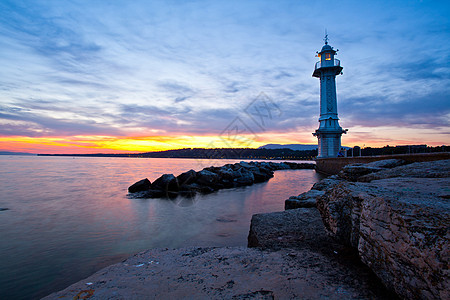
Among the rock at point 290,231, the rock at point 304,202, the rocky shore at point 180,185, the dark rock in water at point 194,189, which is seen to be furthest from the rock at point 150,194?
the rock at point 290,231

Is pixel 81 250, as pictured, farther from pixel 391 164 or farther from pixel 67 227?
pixel 391 164

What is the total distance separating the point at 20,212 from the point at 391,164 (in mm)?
12528

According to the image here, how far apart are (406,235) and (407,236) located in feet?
0.03

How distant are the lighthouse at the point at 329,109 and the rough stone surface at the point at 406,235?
26744mm

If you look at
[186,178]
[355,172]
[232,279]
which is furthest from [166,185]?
[232,279]

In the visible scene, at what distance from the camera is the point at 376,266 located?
5.99ft

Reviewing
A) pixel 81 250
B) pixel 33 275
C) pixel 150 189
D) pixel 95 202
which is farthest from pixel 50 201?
pixel 33 275

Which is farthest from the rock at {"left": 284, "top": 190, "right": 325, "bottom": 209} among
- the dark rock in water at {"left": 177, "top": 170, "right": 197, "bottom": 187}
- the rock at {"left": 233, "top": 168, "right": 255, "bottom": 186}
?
the rock at {"left": 233, "top": 168, "right": 255, "bottom": 186}

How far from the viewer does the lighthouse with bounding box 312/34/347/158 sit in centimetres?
2691

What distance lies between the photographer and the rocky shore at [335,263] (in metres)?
1.47

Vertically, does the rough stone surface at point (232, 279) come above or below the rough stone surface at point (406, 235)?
below

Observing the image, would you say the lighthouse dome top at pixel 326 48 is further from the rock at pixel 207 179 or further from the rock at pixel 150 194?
the rock at pixel 150 194

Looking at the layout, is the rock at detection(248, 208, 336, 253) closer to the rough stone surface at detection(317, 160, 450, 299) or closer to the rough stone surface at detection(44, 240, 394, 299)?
the rough stone surface at detection(44, 240, 394, 299)

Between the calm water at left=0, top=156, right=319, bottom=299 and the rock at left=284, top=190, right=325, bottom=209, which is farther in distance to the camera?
the rock at left=284, top=190, right=325, bottom=209
